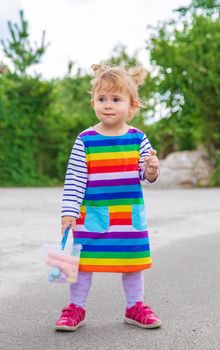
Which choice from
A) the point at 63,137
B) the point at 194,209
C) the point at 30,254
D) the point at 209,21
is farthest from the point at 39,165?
the point at 30,254

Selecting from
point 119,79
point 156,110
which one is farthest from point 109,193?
point 156,110

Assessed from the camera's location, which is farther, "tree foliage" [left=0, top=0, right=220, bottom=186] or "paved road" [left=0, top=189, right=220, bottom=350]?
"tree foliage" [left=0, top=0, right=220, bottom=186]

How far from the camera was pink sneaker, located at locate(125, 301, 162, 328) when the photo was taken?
3619 mm

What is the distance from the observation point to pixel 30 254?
6461 millimetres

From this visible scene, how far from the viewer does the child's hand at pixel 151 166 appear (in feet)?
11.4

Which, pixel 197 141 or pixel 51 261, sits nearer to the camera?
pixel 51 261

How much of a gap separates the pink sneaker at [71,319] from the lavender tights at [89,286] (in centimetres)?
4

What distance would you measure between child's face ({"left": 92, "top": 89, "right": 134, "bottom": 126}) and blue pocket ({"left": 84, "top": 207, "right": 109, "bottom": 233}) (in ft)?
1.53

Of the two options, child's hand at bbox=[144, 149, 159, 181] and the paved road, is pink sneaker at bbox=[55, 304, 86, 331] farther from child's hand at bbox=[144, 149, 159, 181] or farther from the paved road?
child's hand at bbox=[144, 149, 159, 181]

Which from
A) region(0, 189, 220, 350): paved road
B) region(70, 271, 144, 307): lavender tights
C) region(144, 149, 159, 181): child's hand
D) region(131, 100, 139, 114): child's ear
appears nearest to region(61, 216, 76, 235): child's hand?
region(70, 271, 144, 307): lavender tights

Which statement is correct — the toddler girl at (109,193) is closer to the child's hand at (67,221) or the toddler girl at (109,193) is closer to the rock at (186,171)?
the child's hand at (67,221)

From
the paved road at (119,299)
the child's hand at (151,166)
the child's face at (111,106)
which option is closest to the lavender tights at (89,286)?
the paved road at (119,299)

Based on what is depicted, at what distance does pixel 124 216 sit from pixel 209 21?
18.8 meters

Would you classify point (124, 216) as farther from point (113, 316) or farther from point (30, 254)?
point (30, 254)
